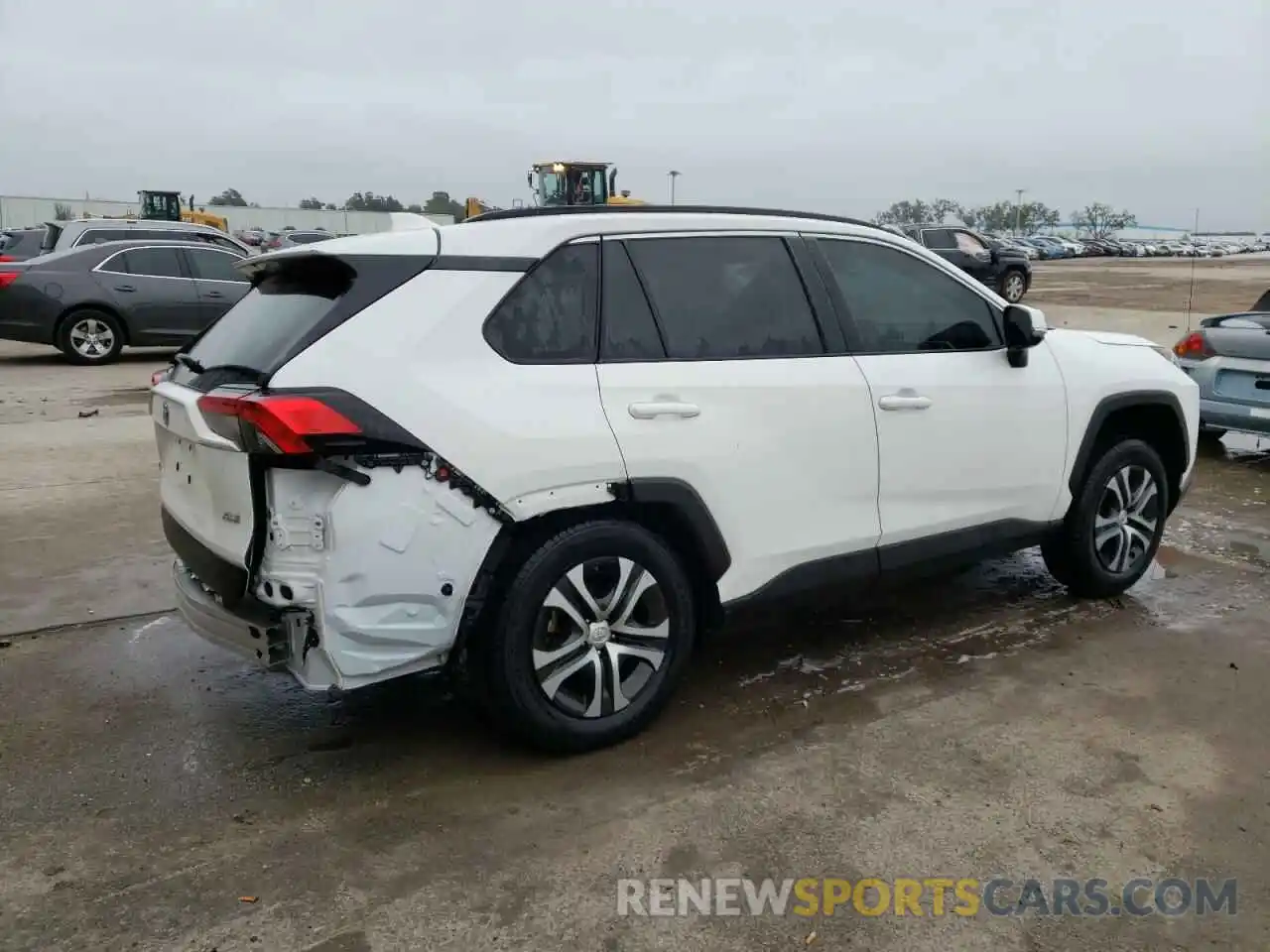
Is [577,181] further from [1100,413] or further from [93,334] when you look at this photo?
[1100,413]

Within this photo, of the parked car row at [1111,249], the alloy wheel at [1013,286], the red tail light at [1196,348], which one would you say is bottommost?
the red tail light at [1196,348]

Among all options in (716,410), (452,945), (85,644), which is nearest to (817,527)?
(716,410)

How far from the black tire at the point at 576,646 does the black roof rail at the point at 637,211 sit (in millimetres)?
1071

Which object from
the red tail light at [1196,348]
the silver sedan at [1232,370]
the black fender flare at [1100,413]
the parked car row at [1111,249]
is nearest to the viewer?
the black fender flare at [1100,413]

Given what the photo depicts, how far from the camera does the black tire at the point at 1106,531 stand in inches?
192

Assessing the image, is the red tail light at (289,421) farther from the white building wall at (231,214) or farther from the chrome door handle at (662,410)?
the white building wall at (231,214)

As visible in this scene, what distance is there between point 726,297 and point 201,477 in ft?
6.19

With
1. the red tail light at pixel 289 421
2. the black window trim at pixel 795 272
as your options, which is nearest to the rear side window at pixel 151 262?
the black window trim at pixel 795 272

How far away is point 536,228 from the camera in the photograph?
3471 millimetres

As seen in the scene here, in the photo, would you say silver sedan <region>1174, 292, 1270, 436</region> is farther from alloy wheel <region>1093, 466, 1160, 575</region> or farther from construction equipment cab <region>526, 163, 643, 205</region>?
construction equipment cab <region>526, 163, 643, 205</region>

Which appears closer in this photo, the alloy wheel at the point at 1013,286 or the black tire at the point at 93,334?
the black tire at the point at 93,334

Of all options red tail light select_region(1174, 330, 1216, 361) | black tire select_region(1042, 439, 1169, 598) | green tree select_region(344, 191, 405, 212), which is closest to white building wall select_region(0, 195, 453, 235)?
green tree select_region(344, 191, 405, 212)

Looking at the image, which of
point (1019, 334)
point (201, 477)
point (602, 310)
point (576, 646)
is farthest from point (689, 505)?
point (1019, 334)

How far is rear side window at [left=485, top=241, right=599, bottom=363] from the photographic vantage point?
3328mm
